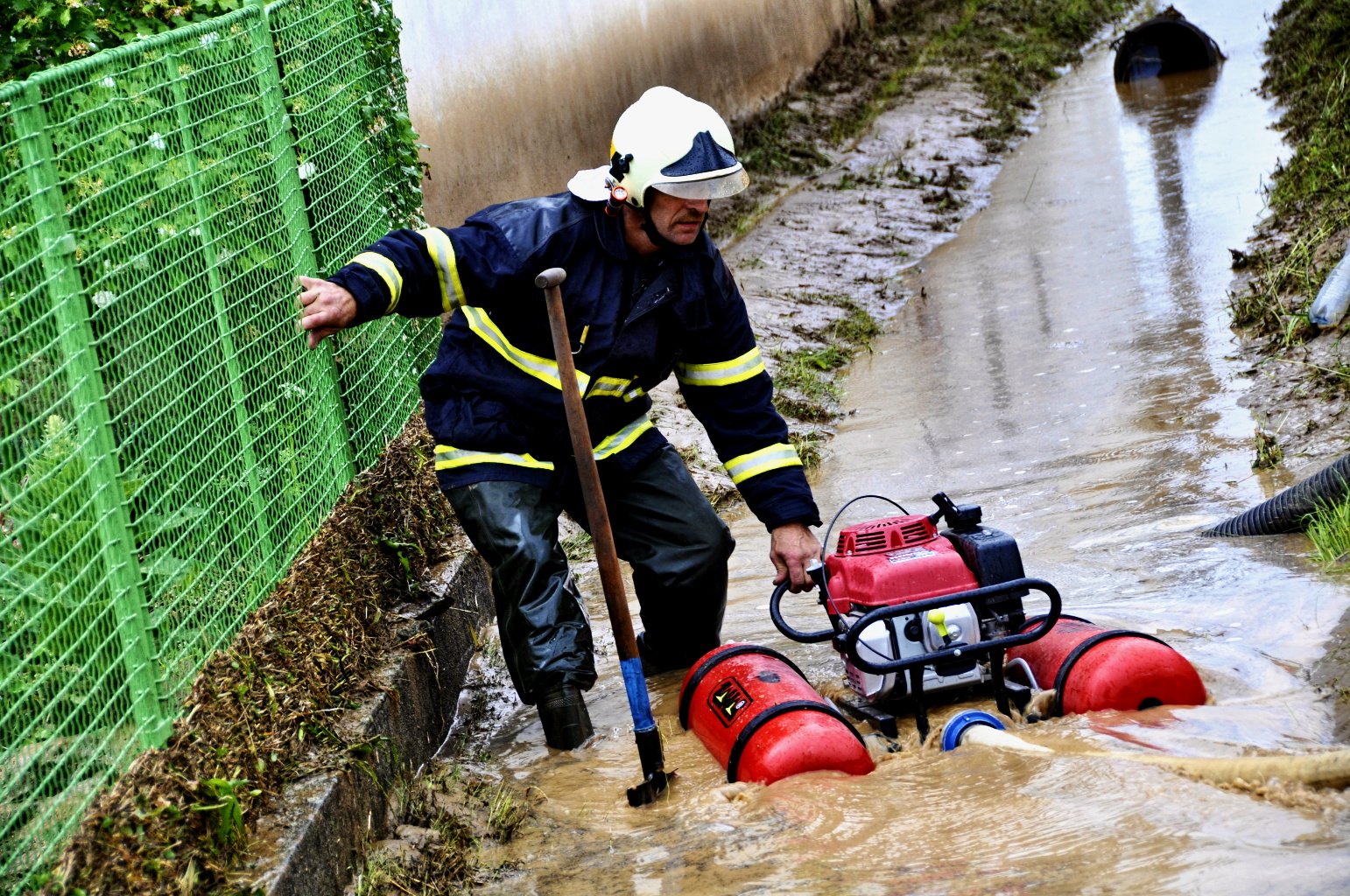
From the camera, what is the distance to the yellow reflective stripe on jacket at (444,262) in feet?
12.6

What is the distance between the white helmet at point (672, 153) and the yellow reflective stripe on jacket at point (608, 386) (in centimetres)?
53

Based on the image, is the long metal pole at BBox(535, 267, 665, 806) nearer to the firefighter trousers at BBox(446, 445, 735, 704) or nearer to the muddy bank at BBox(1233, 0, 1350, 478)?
the firefighter trousers at BBox(446, 445, 735, 704)

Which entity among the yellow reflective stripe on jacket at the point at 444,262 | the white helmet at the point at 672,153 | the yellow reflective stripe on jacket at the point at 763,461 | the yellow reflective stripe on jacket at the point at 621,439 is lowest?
the yellow reflective stripe on jacket at the point at 763,461

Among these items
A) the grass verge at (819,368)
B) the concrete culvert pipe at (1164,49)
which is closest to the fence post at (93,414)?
the grass verge at (819,368)

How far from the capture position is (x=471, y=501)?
13.1ft

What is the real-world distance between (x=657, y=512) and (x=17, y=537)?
83.3 inches

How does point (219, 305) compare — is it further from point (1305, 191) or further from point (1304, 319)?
point (1305, 191)

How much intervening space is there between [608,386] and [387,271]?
746 millimetres

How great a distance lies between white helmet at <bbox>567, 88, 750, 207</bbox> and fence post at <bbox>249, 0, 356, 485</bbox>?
42.0 inches

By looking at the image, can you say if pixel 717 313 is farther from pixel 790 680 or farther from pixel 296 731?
pixel 296 731

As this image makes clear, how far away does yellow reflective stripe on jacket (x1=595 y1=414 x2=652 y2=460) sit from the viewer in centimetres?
418

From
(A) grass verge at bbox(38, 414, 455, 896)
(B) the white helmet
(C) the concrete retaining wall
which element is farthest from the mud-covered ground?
(B) the white helmet

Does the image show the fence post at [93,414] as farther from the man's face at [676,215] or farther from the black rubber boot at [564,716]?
the man's face at [676,215]

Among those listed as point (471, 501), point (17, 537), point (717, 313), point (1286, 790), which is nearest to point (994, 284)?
point (717, 313)
